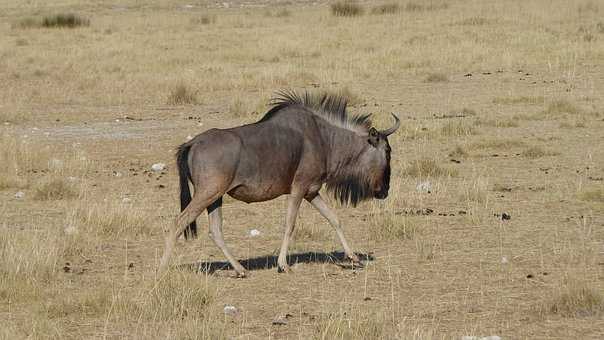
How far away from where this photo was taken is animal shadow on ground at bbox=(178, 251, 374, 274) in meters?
8.61

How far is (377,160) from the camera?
8.76 m

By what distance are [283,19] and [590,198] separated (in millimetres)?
28791

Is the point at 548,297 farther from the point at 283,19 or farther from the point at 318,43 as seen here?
the point at 283,19

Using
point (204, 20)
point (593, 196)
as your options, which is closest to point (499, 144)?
point (593, 196)

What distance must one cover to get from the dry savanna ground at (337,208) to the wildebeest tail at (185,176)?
0.73 ft

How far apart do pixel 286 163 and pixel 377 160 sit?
2.97ft

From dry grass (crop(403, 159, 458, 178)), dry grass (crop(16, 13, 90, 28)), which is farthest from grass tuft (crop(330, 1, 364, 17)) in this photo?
dry grass (crop(403, 159, 458, 178))

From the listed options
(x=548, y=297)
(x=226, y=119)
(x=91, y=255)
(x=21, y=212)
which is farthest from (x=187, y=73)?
(x=548, y=297)

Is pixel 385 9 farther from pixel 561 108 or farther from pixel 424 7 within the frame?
pixel 561 108

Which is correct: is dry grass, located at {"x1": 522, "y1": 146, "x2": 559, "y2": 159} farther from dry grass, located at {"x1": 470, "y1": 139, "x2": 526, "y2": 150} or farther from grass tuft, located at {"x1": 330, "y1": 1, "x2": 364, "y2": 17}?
grass tuft, located at {"x1": 330, "y1": 1, "x2": 364, "y2": 17}

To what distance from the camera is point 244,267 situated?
8.66 m

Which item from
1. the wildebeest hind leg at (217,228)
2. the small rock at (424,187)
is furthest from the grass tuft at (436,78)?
the wildebeest hind leg at (217,228)

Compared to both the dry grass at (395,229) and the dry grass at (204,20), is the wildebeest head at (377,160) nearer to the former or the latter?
the dry grass at (395,229)

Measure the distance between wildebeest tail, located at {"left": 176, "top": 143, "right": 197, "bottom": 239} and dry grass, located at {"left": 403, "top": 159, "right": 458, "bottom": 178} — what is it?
5.21 m
